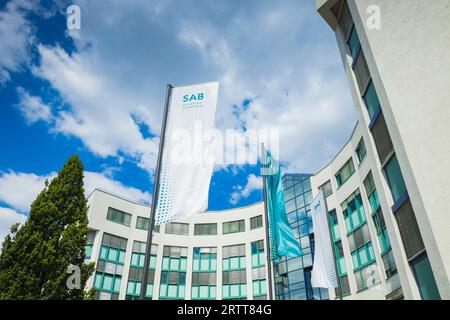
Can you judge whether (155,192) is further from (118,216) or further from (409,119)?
(118,216)

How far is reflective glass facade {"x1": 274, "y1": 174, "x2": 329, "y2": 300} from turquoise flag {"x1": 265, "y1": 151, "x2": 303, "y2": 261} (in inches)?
793

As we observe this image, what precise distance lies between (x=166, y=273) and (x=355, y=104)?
33273 mm

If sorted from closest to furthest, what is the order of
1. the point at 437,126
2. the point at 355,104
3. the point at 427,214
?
the point at 427,214 → the point at 437,126 → the point at 355,104

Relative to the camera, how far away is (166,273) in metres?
39.8

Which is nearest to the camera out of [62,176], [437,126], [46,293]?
[437,126]

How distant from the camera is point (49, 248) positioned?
1761 cm

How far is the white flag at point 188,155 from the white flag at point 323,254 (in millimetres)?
11320

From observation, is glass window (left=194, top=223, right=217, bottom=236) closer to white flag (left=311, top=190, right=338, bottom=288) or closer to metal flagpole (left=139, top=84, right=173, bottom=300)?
white flag (left=311, top=190, right=338, bottom=288)

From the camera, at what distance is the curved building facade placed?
3581 centimetres

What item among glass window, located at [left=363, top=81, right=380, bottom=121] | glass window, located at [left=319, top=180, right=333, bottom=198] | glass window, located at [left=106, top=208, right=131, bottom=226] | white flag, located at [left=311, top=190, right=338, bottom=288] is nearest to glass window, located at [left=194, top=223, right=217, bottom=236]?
glass window, located at [left=106, top=208, right=131, bottom=226]

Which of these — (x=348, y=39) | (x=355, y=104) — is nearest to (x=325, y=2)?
(x=348, y=39)

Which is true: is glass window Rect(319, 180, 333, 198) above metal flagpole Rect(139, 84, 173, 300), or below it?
above

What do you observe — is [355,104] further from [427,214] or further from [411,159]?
[427,214]

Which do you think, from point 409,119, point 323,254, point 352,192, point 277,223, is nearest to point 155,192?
point 409,119
